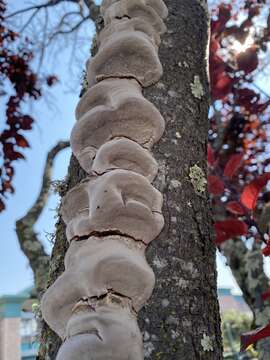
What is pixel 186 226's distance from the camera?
24.0 inches

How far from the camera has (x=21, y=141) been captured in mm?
2145

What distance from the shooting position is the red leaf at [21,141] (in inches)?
83.6

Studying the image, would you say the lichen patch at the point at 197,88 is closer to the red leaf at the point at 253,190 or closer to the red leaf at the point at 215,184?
the red leaf at the point at 253,190

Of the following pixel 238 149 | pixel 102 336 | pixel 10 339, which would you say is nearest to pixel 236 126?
pixel 238 149

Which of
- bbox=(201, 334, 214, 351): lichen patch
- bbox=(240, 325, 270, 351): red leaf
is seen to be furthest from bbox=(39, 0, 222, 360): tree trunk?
bbox=(240, 325, 270, 351): red leaf

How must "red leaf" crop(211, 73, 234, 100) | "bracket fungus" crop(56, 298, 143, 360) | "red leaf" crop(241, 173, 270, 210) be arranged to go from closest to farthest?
"bracket fungus" crop(56, 298, 143, 360) < "red leaf" crop(241, 173, 270, 210) < "red leaf" crop(211, 73, 234, 100)

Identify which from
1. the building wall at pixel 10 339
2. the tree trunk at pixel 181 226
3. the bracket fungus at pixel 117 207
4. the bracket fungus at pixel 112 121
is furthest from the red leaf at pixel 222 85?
the building wall at pixel 10 339

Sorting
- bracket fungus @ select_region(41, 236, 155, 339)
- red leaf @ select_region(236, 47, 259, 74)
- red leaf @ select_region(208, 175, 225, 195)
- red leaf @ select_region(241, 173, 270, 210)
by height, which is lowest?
bracket fungus @ select_region(41, 236, 155, 339)

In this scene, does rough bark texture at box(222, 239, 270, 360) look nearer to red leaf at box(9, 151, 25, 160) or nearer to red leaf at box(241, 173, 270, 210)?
red leaf at box(241, 173, 270, 210)

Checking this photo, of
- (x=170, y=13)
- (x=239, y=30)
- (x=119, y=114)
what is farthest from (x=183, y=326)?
(x=239, y=30)

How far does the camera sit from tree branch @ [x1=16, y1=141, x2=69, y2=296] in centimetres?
158

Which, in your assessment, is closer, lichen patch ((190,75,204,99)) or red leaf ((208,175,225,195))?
lichen patch ((190,75,204,99))

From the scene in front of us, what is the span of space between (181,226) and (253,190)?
0.85 meters

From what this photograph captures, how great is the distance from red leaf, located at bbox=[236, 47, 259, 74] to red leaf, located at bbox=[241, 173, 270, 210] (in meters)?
0.87
